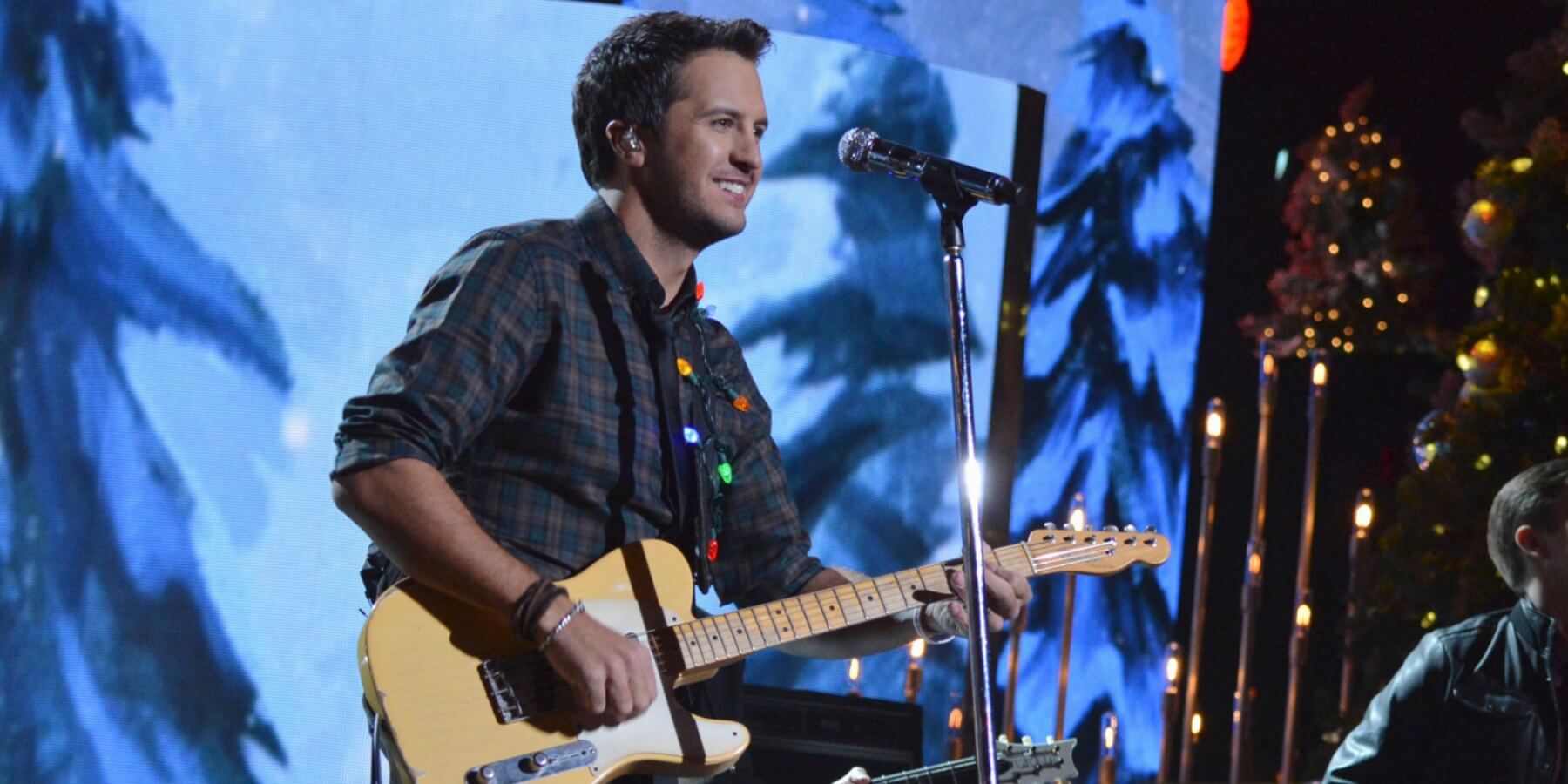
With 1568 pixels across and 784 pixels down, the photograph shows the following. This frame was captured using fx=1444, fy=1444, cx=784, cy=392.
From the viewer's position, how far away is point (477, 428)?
2.20 m

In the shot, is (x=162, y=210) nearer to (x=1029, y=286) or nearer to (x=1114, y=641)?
(x=1029, y=286)

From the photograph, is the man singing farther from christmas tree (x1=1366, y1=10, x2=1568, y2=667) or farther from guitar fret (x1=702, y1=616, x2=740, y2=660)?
christmas tree (x1=1366, y1=10, x2=1568, y2=667)

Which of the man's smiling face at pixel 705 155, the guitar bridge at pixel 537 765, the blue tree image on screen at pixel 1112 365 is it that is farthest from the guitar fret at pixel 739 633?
the blue tree image on screen at pixel 1112 365

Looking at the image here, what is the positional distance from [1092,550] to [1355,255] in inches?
135

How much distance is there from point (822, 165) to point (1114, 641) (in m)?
1.99

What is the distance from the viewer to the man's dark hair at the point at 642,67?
8.42ft

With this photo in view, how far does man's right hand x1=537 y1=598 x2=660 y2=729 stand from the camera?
82.0 inches

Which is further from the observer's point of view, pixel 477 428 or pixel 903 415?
pixel 903 415

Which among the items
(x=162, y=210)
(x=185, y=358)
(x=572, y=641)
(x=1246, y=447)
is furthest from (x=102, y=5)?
(x=1246, y=447)

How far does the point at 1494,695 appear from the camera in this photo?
10.2 ft

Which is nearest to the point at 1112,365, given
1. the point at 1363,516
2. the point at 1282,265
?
the point at 1363,516

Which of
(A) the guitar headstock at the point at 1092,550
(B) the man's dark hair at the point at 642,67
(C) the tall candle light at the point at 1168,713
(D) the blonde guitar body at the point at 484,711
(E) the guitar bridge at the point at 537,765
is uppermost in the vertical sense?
(B) the man's dark hair at the point at 642,67

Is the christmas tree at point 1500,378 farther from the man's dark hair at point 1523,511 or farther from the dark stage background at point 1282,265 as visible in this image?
the dark stage background at point 1282,265

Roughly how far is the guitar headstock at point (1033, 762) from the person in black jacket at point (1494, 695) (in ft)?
2.09
